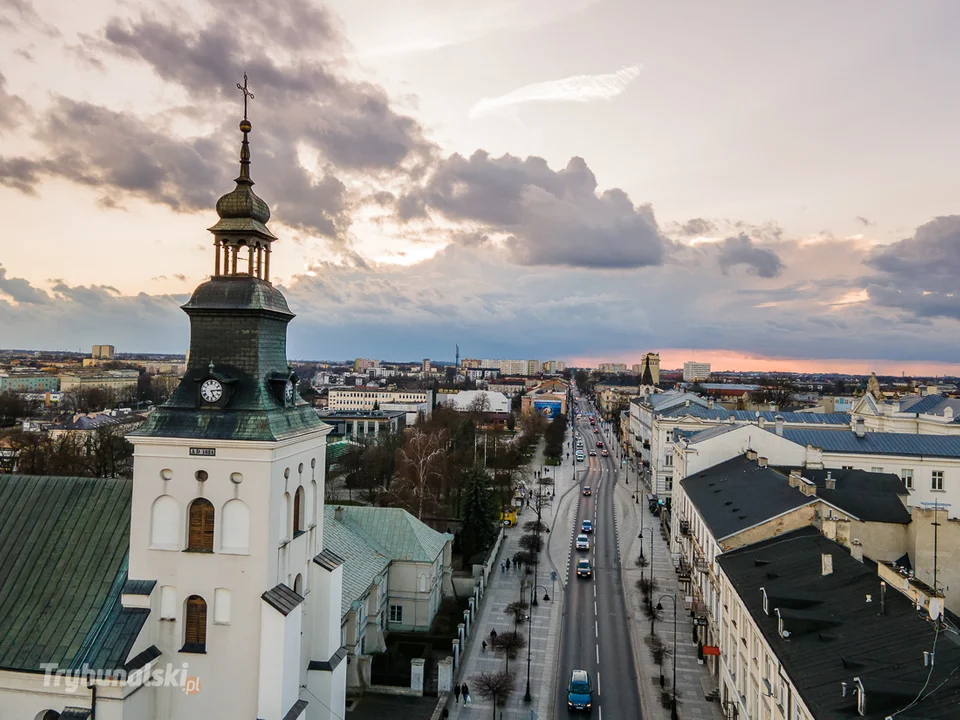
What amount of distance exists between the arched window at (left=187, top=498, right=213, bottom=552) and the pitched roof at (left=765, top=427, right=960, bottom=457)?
62.6m

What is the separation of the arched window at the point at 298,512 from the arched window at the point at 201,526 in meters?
3.00

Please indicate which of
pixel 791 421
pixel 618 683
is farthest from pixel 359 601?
pixel 791 421

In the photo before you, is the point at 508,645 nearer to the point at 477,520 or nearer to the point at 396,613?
the point at 396,613

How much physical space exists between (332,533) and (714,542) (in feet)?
80.8

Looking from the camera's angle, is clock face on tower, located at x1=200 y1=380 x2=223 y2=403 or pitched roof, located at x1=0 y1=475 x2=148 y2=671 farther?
clock face on tower, located at x1=200 y1=380 x2=223 y2=403

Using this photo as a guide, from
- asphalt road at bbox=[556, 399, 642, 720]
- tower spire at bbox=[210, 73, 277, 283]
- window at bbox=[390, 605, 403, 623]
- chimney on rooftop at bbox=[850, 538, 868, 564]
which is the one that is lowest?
asphalt road at bbox=[556, 399, 642, 720]

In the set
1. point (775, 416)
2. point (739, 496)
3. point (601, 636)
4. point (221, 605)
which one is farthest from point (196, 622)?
point (775, 416)

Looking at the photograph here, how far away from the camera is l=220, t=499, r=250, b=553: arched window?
21.6 metres

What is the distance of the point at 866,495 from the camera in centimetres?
4534

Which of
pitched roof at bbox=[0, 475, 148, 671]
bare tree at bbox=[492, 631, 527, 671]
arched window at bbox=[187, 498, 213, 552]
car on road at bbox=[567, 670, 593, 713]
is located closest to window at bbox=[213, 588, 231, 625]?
arched window at bbox=[187, 498, 213, 552]

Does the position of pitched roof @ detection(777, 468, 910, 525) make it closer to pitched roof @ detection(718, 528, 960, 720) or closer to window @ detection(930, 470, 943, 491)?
A: pitched roof @ detection(718, 528, 960, 720)

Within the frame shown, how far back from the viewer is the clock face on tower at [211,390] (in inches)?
883

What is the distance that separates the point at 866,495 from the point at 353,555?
3507cm

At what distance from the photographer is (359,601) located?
37.4 meters
